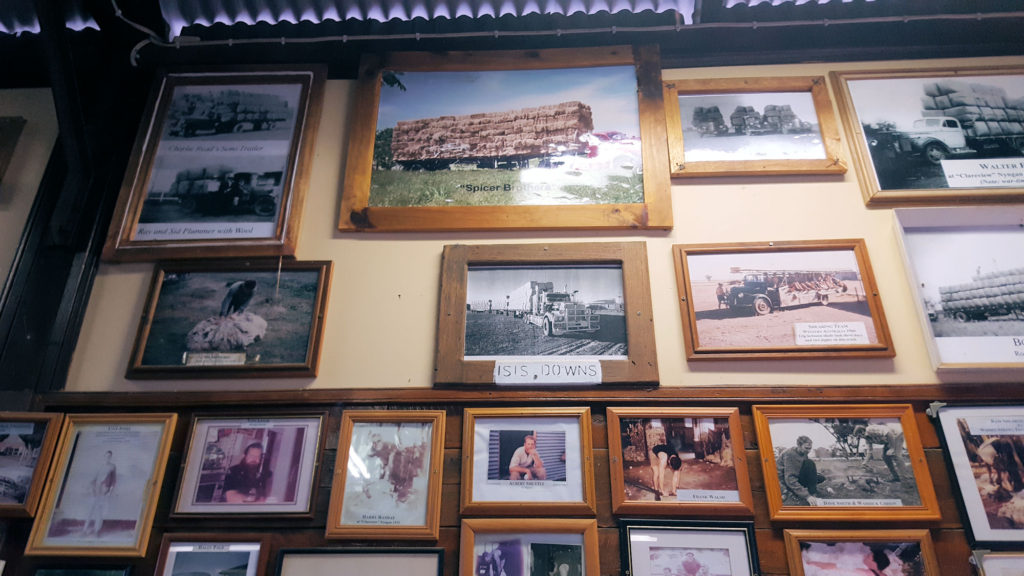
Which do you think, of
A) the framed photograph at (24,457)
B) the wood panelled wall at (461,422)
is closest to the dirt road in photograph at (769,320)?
the wood panelled wall at (461,422)

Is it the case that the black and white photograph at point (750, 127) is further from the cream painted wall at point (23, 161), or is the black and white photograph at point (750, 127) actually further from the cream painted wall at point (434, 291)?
the cream painted wall at point (23, 161)

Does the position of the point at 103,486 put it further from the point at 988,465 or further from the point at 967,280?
the point at 967,280

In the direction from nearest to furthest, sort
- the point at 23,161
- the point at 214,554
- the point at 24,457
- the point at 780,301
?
1. the point at 214,554
2. the point at 24,457
3. the point at 780,301
4. the point at 23,161

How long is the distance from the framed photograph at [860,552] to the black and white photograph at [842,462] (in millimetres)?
78

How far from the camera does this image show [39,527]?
1.72 m

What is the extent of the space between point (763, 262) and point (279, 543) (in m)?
1.67

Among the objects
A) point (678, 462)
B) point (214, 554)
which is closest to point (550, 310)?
point (678, 462)

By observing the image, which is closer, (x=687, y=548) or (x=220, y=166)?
(x=687, y=548)

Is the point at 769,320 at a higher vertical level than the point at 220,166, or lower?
lower

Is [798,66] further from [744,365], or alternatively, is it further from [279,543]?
[279,543]

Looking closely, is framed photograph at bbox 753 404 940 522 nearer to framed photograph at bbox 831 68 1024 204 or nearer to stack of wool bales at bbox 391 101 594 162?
framed photograph at bbox 831 68 1024 204

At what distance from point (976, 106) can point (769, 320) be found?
1.17 metres

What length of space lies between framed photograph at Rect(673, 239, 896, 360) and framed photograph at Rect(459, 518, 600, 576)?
62cm

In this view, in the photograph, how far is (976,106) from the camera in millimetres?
2184
